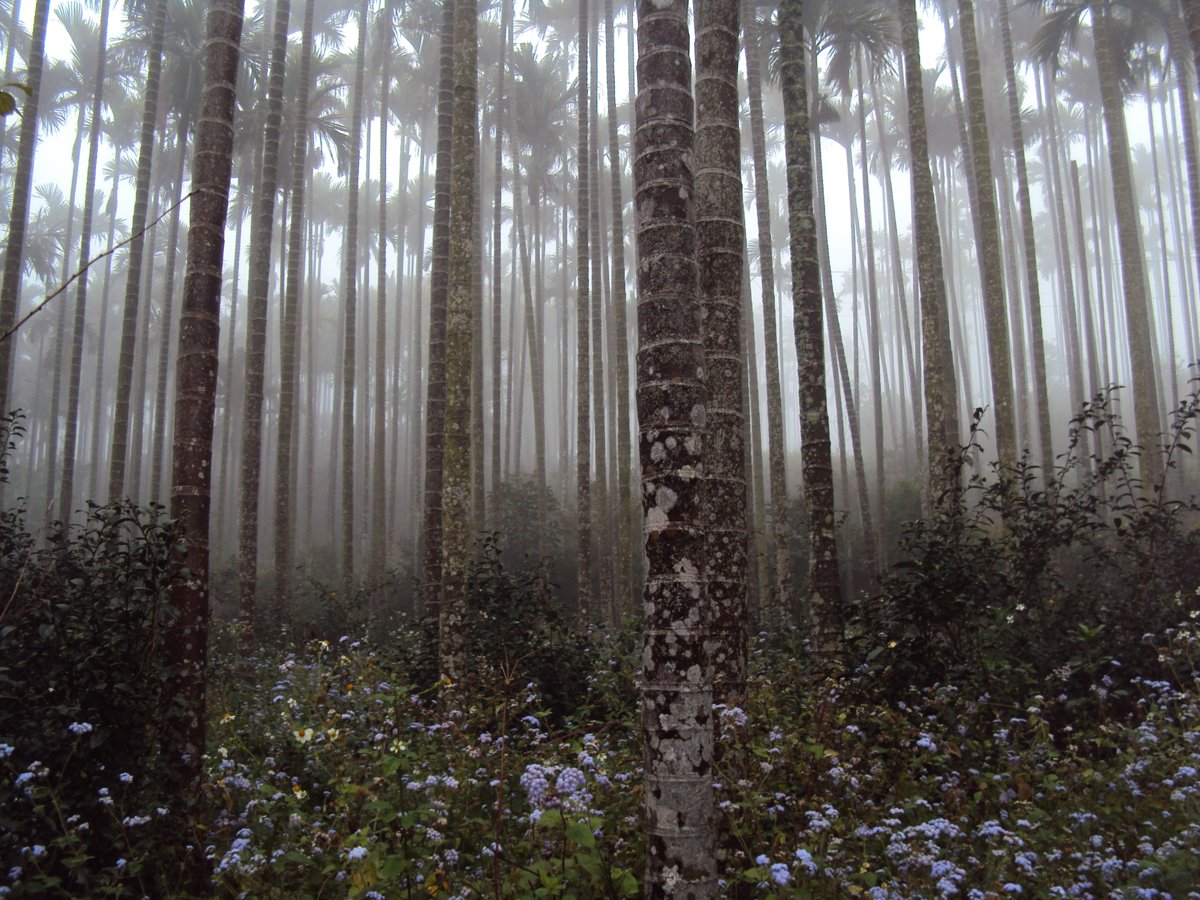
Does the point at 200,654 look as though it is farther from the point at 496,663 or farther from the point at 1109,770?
the point at 1109,770

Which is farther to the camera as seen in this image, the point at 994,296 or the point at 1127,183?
the point at 1127,183

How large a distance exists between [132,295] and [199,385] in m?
11.3

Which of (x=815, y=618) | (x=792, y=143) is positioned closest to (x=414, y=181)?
(x=792, y=143)

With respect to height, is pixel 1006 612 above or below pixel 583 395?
below

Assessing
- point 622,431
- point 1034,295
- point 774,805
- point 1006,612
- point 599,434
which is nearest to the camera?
point 774,805

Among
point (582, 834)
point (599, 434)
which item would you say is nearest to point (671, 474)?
point (582, 834)

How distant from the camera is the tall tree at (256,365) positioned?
40.6 ft

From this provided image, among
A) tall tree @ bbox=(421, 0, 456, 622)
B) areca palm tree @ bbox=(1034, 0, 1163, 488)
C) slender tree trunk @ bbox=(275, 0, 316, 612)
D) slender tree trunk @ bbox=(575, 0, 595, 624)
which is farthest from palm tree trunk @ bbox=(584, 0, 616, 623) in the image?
areca palm tree @ bbox=(1034, 0, 1163, 488)

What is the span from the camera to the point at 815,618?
7.39m

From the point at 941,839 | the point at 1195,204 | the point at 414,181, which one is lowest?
the point at 941,839

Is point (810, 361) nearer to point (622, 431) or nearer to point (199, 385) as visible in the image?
point (199, 385)

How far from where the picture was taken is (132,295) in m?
15.1

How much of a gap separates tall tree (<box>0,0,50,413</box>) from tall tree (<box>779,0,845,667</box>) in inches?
370

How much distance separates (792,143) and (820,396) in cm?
290
